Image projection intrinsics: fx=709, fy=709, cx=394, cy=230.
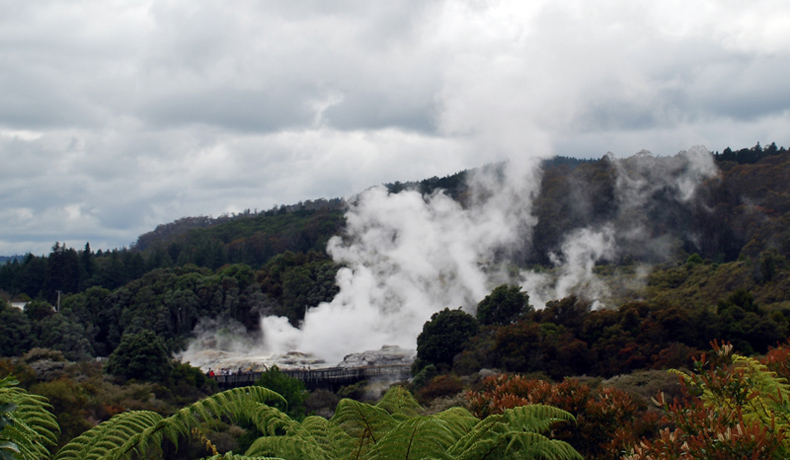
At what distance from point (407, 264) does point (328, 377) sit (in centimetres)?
1931

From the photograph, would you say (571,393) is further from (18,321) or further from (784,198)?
(784,198)

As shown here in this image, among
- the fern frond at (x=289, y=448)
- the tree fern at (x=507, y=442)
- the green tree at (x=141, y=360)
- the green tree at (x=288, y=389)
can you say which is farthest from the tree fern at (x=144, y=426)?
the green tree at (x=141, y=360)

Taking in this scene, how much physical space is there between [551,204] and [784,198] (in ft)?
68.2

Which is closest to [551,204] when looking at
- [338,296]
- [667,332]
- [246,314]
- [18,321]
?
[338,296]

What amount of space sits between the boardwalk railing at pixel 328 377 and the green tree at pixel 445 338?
9.18 ft

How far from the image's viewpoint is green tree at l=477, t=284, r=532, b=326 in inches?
1681

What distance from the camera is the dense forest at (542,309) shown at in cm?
2170

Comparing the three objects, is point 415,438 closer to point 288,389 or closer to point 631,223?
point 288,389

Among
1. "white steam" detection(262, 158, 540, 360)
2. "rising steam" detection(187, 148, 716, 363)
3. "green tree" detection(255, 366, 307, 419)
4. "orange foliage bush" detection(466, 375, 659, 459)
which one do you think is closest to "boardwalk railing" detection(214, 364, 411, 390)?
"white steam" detection(262, 158, 540, 360)

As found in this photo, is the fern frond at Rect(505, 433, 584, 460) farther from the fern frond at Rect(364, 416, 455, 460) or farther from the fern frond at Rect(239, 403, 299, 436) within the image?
the fern frond at Rect(239, 403, 299, 436)

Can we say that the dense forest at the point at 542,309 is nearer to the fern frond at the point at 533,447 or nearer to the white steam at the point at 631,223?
the white steam at the point at 631,223

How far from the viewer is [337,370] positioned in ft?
139

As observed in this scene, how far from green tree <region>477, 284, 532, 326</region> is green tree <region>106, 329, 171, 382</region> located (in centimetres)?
1877

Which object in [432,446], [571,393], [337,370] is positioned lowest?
[337,370]
